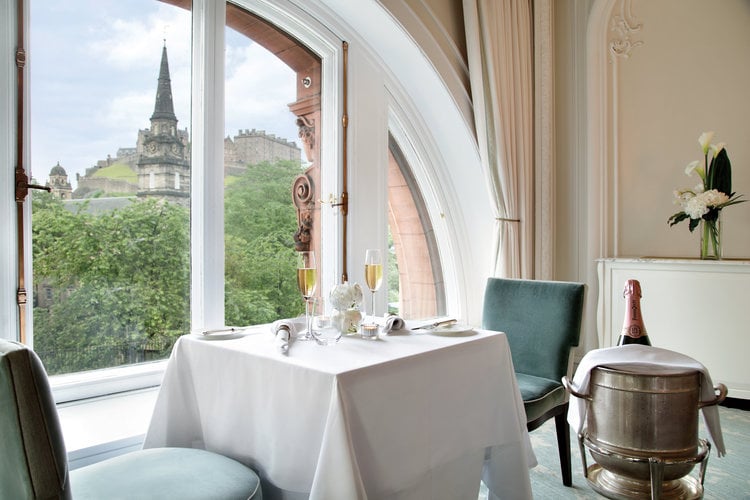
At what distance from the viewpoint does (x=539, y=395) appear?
220 cm

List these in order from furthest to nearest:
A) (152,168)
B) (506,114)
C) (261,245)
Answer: (506,114)
(261,245)
(152,168)

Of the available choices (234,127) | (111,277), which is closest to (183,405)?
(111,277)

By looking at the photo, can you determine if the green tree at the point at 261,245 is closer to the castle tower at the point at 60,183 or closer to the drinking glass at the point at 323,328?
the castle tower at the point at 60,183

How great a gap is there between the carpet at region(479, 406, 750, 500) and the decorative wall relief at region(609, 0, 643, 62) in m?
2.64

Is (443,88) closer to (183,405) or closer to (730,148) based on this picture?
(730,148)

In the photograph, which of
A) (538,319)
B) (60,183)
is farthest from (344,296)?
(60,183)

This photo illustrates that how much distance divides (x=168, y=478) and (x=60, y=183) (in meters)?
1.41

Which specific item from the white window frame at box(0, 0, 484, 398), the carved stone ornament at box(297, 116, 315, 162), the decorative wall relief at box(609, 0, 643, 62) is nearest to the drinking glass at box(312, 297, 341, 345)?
the white window frame at box(0, 0, 484, 398)

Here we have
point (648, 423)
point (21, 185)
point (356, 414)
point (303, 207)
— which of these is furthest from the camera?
point (303, 207)

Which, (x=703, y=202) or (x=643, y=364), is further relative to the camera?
(x=703, y=202)

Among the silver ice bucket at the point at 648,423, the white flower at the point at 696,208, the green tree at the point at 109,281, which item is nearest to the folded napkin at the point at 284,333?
the silver ice bucket at the point at 648,423

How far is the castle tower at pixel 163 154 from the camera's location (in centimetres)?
251

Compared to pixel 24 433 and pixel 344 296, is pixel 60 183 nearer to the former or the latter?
pixel 344 296

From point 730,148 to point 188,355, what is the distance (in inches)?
149
